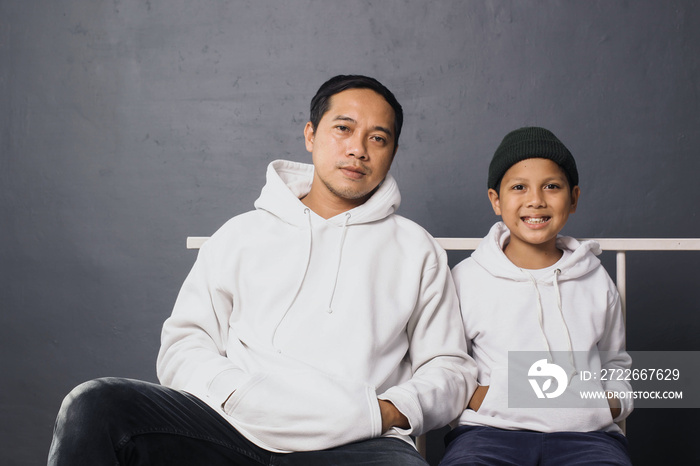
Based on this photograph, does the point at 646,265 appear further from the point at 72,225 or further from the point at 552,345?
the point at 72,225

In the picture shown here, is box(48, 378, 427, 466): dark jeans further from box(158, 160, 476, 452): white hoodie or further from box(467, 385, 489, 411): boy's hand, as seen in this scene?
box(467, 385, 489, 411): boy's hand

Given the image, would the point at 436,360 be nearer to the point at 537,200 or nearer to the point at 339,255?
the point at 339,255

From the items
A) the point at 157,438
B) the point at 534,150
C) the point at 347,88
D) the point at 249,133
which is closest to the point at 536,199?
the point at 534,150

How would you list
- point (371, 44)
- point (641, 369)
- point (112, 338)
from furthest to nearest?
point (112, 338)
point (371, 44)
point (641, 369)

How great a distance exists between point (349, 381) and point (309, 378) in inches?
3.2

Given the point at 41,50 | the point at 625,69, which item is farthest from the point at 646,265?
Answer: the point at 41,50

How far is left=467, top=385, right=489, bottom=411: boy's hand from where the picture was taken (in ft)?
4.56

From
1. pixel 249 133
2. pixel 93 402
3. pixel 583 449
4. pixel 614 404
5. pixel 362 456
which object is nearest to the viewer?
pixel 93 402

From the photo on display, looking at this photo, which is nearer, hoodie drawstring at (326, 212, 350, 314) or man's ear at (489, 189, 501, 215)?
hoodie drawstring at (326, 212, 350, 314)

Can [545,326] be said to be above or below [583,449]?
above

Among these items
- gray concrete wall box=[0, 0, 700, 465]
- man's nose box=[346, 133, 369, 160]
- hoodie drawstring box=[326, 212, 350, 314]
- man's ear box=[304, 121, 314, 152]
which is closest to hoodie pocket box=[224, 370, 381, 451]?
hoodie drawstring box=[326, 212, 350, 314]

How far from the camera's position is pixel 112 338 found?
7.63 feet

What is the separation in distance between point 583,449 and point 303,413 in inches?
21.8

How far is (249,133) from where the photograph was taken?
2.24 metres
